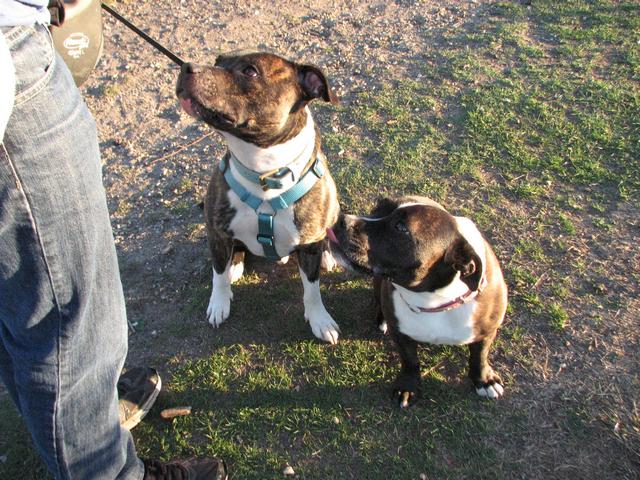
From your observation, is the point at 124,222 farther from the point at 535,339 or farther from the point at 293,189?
the point at 535,339

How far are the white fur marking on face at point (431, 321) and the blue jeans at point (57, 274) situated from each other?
1.50 meters

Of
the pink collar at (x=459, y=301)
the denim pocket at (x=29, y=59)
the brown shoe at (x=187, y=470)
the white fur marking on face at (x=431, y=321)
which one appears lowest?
the brown shoe at (x=187, y=470)

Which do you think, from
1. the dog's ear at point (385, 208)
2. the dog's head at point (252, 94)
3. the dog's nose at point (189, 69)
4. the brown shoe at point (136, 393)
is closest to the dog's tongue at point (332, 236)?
the dog's ear at point (385, 208)

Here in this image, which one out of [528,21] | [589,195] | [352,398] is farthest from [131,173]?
[528,21]

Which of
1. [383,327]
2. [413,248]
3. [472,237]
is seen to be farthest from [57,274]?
[383,327]

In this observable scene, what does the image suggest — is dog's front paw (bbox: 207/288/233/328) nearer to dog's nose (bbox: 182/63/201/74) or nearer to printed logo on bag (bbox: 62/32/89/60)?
dog's nose (bbox: 182/63/201/74)

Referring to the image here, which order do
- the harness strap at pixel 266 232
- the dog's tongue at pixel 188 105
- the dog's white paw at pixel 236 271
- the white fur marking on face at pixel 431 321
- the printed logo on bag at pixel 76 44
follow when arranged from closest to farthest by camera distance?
the printed logo on bag at pixel 76 44, the dog's tongue at pixel 188 105, the white fur marking on face at pixel 431 321, the harness strap at pixel 266 232, the dog's white paw at pixel 236 271

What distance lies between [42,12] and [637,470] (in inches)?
135

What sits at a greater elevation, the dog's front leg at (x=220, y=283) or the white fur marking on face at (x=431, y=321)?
the white fur marking on face at (x=431, y=321)

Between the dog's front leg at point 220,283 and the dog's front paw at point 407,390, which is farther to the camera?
the dog's front leg at point 220,283

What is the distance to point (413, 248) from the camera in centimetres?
271

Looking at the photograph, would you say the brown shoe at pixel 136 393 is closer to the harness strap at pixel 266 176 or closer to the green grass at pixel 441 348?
the green grass at pixel 441 348

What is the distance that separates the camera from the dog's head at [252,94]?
2.65 metres

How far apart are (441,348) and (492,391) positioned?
0.44 m
